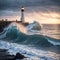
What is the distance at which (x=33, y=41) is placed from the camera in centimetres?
246

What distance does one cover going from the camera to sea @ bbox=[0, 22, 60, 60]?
238 cm

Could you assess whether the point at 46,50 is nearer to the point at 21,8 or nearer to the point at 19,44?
the point at 19,44

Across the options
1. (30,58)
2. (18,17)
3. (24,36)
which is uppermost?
(18,17)

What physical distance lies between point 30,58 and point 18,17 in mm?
367

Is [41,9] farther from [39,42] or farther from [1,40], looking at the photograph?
→ [1,40]

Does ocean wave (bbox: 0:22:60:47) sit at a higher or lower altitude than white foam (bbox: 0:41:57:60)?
higher

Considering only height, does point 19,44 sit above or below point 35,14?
below

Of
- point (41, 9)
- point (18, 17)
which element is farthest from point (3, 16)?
point (41, 9)

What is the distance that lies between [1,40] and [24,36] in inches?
7.8

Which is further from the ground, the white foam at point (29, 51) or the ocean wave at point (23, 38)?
the ocean wave at point (23, 38)

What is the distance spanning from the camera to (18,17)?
246 centimetres

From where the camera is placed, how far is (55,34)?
7.95 feet

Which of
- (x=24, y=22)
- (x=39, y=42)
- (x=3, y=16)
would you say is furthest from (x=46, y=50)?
(x=3, y=16)

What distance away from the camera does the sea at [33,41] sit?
238cm
